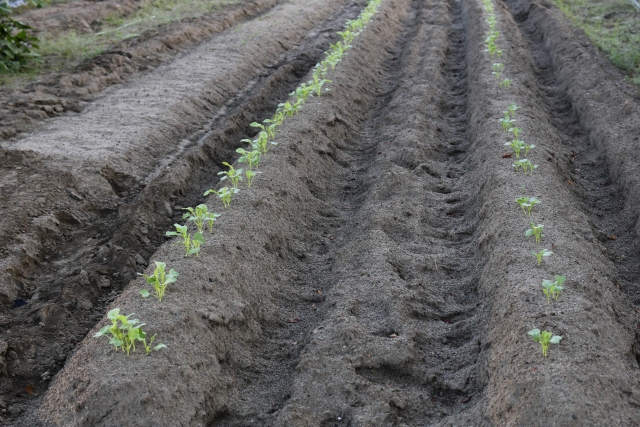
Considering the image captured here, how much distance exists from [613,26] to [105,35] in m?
10.8

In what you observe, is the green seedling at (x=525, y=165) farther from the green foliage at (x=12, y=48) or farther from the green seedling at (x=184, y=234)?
the green foliage at (x=12, y=48)

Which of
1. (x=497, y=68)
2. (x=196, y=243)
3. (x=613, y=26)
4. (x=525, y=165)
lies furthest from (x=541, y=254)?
(x=613, y=26)

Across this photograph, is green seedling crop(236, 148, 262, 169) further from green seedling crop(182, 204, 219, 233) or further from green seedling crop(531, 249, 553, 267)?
green seedling crop(531, 249, 553, 267)

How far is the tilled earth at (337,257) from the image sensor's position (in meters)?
3.87

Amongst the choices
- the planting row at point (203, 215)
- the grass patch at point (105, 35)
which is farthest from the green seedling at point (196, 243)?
the grass patch at point (105, 35)

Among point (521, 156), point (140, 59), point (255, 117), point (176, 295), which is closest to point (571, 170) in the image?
point (521, 156)

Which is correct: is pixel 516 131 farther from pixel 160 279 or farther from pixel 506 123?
pixel 160 279

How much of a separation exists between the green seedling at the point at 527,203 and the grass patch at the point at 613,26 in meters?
5.22

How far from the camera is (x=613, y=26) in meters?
13.8

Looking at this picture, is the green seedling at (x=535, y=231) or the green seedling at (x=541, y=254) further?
the green seedling at (x=535, y=231)

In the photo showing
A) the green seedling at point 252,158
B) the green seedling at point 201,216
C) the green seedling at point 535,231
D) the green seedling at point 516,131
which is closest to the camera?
the green seedling at point 535,231

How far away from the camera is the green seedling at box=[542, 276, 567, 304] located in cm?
413

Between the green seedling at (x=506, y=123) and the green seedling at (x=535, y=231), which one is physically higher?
the green seedling at (x=535, y=231)

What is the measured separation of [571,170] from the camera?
7.32 meters
